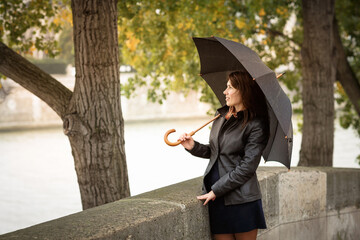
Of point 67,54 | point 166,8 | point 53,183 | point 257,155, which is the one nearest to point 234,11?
point 166,8

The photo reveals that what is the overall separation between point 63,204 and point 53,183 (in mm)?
3019

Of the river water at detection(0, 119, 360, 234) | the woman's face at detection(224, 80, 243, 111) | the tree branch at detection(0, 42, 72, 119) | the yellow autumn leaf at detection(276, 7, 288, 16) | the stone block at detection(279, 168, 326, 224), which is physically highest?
the yellow autumn leaf at detection(276, 7, 288, 16)

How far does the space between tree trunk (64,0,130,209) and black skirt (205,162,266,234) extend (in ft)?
5.99

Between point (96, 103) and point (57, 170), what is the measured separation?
52.1 ft

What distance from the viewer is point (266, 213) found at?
389 centimetres

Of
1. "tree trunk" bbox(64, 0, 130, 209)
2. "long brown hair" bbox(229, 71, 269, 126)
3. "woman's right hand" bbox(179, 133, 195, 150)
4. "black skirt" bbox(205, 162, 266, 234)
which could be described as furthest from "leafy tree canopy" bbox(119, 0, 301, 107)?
"black skirt" bbox(205, 162, 266, 234)

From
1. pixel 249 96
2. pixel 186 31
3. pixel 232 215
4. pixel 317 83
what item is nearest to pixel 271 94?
pixel 249 96

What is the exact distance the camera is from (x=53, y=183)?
688 inches

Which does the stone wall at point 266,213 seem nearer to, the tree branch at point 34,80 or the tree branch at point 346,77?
the tree branch at point 34,80

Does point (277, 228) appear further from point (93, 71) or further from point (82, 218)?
point (93, 71)

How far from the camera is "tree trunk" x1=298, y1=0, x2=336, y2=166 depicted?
26.5 feet

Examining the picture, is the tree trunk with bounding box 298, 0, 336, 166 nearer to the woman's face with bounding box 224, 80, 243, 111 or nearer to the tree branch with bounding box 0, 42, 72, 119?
the tree branch with bounding box 0, 42, 72, 119

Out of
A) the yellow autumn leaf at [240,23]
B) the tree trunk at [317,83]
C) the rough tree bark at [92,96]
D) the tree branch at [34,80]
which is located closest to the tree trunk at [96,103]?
the rough tree bark at [92,96]

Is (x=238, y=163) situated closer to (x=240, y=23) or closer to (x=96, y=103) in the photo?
(x=96, y=103)
